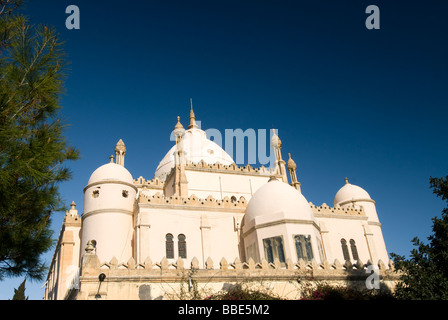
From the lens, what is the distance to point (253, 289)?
2098 cm

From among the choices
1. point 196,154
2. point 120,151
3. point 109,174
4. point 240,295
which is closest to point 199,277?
point 240,295

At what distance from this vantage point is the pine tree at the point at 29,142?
1024 centimetres

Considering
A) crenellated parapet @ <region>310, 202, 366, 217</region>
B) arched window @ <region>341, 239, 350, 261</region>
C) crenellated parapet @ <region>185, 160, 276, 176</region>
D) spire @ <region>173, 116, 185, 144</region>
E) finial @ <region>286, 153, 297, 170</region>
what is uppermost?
spire @ <region>173, 116, 185, 144</region>

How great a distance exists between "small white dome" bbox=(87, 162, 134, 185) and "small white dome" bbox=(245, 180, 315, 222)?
34.6 ft

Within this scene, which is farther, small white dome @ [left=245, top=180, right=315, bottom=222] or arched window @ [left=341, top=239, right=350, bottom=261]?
arched window @ [left=341, top=239, right=350, bottom=261]

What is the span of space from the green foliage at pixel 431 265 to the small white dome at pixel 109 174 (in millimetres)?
21442

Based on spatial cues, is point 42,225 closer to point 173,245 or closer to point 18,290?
point 173,245

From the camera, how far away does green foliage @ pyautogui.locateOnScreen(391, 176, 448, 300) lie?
18370 mm

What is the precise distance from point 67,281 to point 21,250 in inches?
832

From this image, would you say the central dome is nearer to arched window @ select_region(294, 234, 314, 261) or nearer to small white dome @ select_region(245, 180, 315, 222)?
small white dome @ select_region(245, 180, 315, 222)

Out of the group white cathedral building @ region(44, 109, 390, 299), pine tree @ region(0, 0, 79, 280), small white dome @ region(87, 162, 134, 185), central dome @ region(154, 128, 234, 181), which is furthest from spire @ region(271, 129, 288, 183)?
pine tree @ region(0, 0, 79, 280)

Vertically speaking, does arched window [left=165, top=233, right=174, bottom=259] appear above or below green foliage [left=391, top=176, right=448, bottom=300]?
above

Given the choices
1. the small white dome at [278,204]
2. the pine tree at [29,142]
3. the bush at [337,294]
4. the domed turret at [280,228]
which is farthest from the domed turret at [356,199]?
the pine tree at [29,142]
